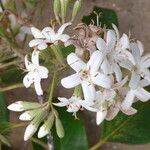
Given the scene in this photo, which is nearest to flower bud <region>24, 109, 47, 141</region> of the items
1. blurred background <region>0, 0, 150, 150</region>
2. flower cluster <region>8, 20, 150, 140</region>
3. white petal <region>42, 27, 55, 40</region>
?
flower cluster <region>8, 20, 150, 140</region>

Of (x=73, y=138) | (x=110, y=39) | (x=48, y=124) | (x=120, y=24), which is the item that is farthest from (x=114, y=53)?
(x=120, y=24)

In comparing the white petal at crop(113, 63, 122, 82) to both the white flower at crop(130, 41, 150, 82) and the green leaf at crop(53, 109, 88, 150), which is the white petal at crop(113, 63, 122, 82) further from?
the green leaf at crop(53, 109, 88, 150)

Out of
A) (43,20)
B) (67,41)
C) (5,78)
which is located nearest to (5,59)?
(5,78)

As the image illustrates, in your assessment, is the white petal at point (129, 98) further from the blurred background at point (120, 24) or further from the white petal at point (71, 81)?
the blurred background at point (120, 24)

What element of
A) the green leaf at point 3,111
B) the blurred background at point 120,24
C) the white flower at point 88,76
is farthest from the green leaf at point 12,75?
the white flower at point 88,76

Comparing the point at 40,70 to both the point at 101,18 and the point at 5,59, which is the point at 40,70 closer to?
the point at 5,59

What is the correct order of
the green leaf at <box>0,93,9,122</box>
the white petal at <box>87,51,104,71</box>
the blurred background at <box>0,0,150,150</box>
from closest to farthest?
the white petal at <box>87,51,104,71</box> → the green leaf at <box>0,93,9,122</box> → the blurred background at <box>0,0,150,150</box>
